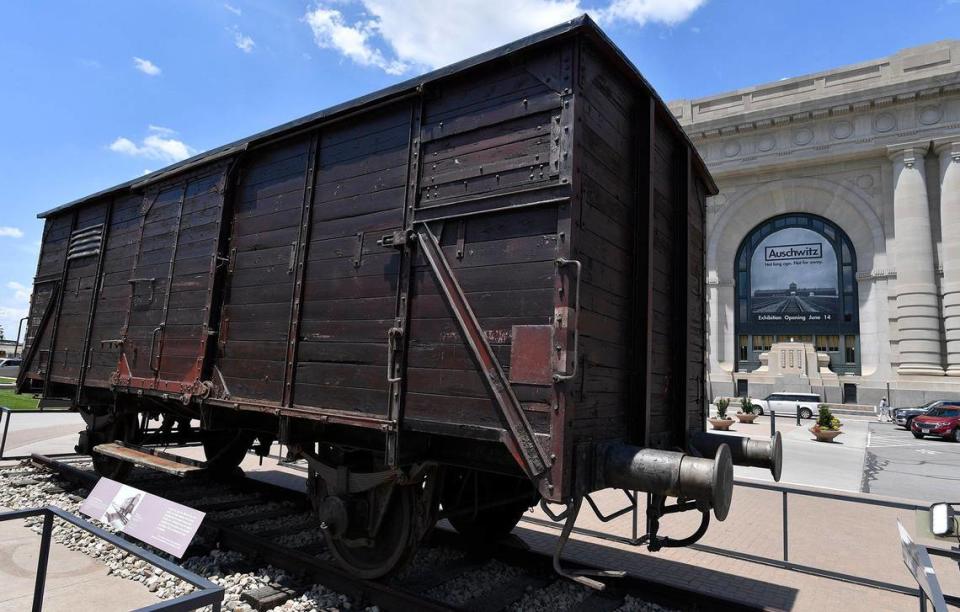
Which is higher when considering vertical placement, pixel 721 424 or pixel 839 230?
pixel 839 230

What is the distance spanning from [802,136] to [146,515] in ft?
150

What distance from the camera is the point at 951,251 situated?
33406 millimetres

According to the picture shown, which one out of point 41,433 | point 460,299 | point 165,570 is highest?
point 460,299

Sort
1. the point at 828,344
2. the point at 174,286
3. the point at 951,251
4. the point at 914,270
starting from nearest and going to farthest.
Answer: the point at 174,286 → the point at 951,251 → the point at 914,270 → the point at 828,344

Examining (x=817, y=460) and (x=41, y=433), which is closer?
(x=41, y=433)

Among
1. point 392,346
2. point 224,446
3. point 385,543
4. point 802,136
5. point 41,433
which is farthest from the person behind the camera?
point 802,136

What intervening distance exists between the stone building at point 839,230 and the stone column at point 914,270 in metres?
0.07

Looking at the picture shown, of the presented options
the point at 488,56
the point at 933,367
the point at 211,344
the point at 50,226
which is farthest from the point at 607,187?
the point at 933,367

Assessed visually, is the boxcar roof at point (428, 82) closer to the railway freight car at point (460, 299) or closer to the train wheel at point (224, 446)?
the railway freight car at point (460, 299)

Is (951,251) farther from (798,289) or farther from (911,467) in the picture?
(911,467)

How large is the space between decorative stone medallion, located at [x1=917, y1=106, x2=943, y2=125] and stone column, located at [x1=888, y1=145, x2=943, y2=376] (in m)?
1.84

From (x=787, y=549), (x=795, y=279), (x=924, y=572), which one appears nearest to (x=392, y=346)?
(x=924, y=572)

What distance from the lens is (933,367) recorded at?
33.7 metres

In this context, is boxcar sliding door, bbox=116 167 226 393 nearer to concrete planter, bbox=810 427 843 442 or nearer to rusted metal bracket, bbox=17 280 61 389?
rusted metal bracket, bbox=17 280 61 389
